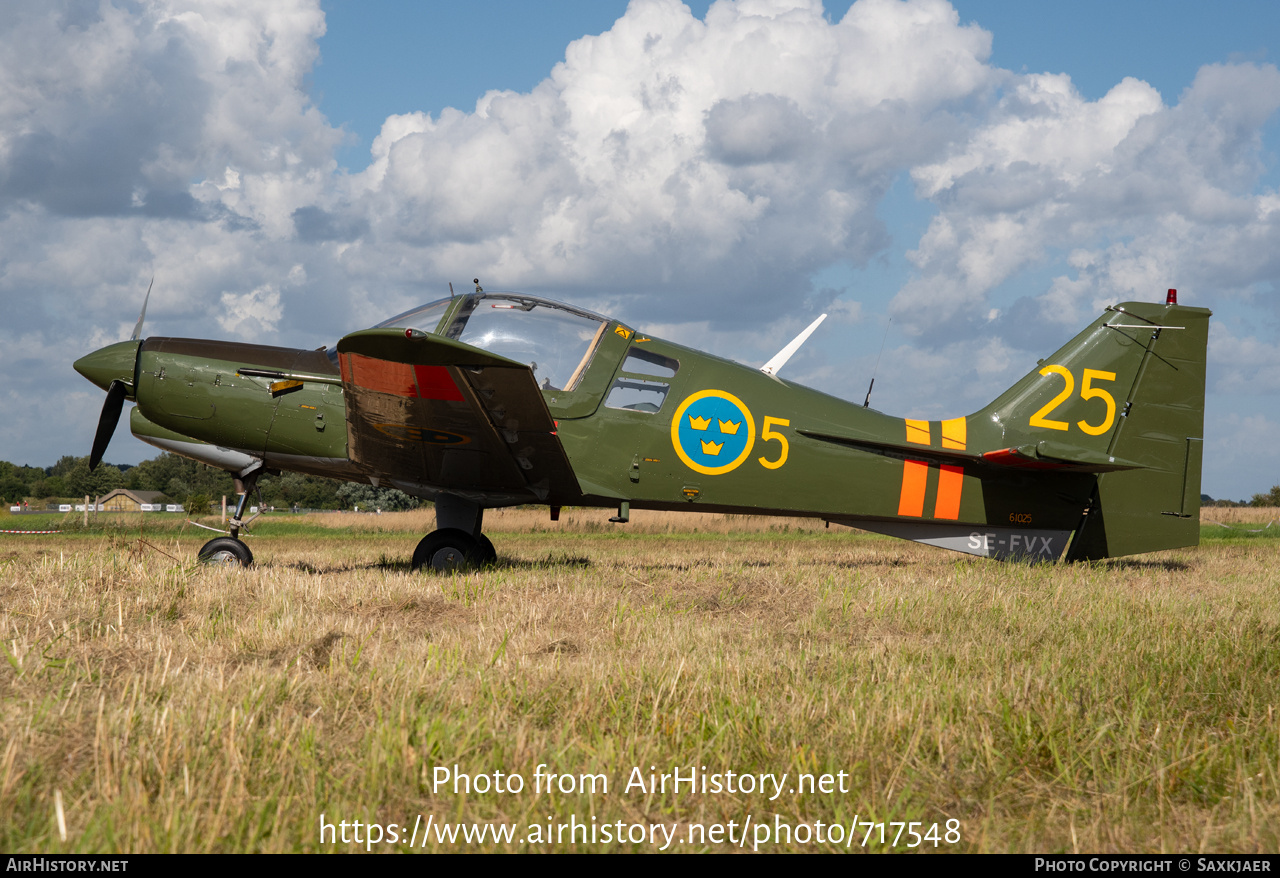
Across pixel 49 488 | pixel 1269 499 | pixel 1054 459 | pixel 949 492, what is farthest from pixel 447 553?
pixel 49 488

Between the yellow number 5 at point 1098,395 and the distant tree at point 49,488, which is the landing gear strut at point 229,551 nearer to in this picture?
the yellow number 5 at point 1098,395

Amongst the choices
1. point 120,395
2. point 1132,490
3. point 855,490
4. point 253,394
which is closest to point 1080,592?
point 855,490

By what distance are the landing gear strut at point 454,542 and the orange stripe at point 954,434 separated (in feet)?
15.1

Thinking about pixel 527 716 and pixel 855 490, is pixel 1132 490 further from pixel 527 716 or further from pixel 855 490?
pixel 527 716

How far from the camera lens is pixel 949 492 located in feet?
26.4

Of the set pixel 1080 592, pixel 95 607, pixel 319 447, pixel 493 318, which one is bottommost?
pixel 95 607

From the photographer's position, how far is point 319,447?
761 cm

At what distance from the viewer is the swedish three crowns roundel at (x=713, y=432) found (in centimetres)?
755

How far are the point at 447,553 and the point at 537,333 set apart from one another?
219 cm

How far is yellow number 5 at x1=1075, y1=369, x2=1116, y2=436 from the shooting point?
27.6ft

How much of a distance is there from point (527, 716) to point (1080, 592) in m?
4.96

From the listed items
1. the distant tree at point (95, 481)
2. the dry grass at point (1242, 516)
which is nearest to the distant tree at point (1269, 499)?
the dry grass at point (1242, 516)

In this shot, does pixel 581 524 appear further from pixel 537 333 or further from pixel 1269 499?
pixel 1269 499

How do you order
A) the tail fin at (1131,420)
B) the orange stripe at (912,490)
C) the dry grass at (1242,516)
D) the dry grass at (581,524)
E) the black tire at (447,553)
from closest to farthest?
Result: the black tire at (447,553)
the orange stripe at (912,490)
the tail fin at (1131,420)
the dry grass at (581,524)
the dry grass at (1242,516)
